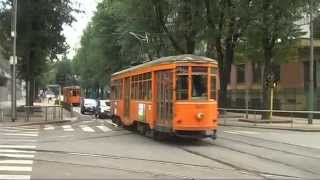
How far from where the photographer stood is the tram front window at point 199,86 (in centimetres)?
2342

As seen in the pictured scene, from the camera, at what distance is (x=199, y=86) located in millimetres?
23500

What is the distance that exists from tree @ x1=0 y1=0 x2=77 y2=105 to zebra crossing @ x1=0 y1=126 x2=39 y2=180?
2222 cm

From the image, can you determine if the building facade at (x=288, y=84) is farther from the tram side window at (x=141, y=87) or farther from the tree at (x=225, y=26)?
the tram side window at (x=141, y=87)

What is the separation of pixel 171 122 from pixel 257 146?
3.22 m

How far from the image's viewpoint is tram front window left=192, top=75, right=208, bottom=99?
2342 centimetres

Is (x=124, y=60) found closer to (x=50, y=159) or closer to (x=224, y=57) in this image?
(x=224, y=57)

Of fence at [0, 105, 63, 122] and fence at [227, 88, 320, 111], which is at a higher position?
fence at [227, 88, 320, 111]

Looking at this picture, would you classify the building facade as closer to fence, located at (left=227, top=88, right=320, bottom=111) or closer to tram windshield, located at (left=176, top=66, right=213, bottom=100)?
fence, located at (left=227, top=88, right=320, bottom=111)

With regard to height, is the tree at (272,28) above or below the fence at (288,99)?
above

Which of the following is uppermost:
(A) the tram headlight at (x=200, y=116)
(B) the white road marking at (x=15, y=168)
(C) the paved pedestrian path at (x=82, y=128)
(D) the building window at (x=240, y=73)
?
(D) the building window at (x=240, y=73)

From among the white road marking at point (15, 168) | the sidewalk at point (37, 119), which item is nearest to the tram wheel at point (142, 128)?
the sidewalk at point (37, 119)

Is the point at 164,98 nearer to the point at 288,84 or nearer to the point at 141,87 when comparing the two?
the point at 141,87

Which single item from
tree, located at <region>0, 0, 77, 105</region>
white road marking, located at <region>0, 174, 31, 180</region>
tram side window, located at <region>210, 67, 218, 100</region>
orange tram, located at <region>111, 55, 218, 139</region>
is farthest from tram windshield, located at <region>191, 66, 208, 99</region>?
tree, located at <region>0, 0, 77, 105</region>

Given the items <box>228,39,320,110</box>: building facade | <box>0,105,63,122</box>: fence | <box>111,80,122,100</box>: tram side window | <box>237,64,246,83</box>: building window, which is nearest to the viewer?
<box>111,80,122,100</box>: tram side window
